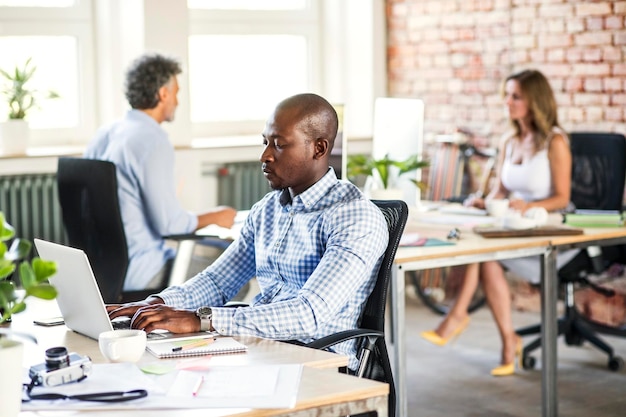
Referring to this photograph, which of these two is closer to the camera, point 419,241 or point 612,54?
point 419,241

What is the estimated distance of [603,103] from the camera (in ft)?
17.6

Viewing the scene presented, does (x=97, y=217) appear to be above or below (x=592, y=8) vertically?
below

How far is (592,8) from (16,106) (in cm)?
293

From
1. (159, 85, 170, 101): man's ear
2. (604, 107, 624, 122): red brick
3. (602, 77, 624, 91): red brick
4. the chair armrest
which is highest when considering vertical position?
(602, 77, 624, 91): red brick

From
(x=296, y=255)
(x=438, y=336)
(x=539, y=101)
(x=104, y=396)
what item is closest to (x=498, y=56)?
(x=539, y=101)

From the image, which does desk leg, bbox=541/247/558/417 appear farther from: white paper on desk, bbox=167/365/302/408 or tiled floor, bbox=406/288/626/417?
white paper on desk, bbox=167/365/302/408

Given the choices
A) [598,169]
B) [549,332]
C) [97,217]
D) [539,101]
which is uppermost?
[539,101]

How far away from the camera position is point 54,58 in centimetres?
577

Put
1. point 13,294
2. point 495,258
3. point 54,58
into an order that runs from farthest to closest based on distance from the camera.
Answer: point 54,58, point 495,258, point 13,294

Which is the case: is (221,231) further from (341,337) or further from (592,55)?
(592,55)

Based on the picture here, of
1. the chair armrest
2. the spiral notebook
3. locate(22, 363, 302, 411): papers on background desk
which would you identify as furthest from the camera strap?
the chair armrest

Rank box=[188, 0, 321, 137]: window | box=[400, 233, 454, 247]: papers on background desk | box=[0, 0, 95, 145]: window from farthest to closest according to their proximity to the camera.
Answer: box=[188, 0, 321, 137]: window < box=[0, 0, 95, 145]: window < box=[400, 233, 454, 247]: papers on background desk

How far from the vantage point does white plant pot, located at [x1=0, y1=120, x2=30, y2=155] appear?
5344 mm

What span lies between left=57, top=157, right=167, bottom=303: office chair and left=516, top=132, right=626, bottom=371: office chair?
190 centimetres
